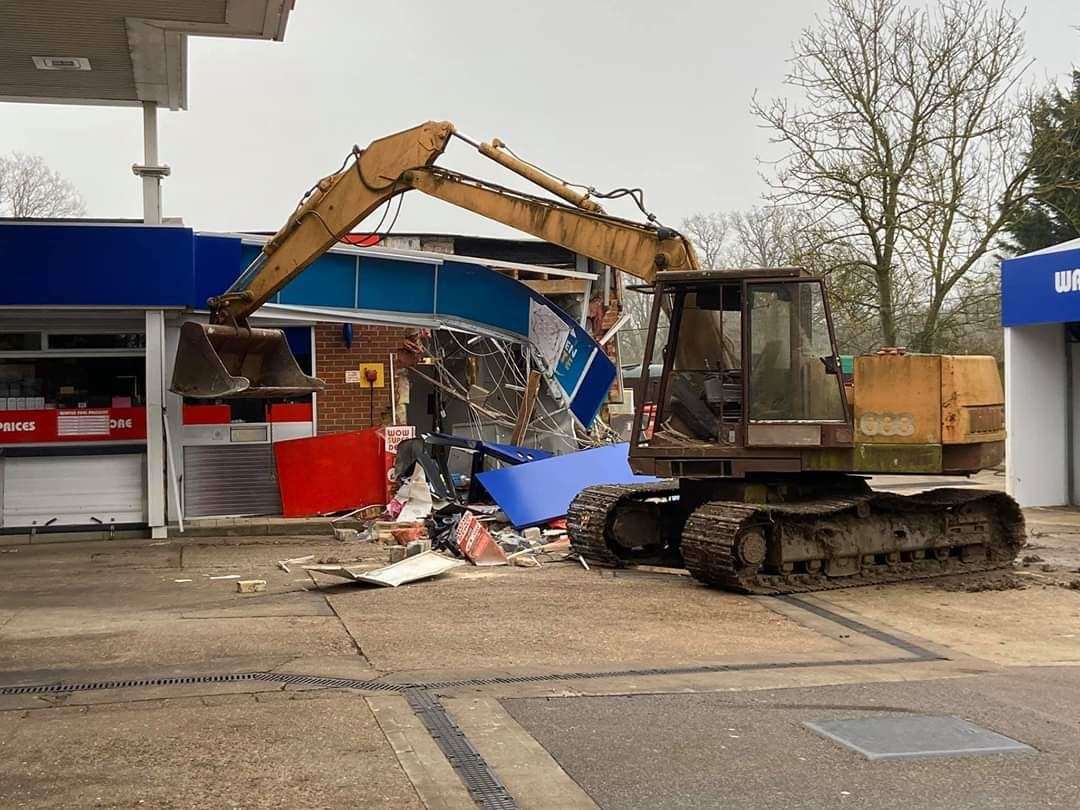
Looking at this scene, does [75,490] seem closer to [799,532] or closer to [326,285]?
[326,285]

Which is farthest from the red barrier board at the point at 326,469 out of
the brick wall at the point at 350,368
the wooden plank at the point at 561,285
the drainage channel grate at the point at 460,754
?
the drainage channel grate at the point at 460,754

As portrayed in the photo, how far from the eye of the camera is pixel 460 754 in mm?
5574

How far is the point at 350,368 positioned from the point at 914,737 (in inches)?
487

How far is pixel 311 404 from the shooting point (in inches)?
658

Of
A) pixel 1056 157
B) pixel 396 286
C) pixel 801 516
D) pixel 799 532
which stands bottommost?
pixel 799 532

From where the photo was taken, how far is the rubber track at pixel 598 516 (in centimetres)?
1196

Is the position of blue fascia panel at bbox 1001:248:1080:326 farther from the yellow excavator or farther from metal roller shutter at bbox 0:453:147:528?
metal roller shutter at bbox 0:453:147:528

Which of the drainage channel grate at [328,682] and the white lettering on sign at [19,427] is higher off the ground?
the white lettering on sign at [19,427]

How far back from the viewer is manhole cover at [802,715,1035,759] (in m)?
5.70

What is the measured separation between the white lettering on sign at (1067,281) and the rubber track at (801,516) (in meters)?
5.99

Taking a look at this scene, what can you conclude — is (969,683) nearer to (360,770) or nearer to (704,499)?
(360,770)

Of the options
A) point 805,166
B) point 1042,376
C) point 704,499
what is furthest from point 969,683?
point 805,166

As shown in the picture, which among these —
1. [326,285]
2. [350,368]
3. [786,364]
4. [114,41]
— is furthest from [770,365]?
[114,41]

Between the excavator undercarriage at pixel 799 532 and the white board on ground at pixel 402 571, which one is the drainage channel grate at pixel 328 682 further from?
the excavator undercarriage at pixel 799 532
